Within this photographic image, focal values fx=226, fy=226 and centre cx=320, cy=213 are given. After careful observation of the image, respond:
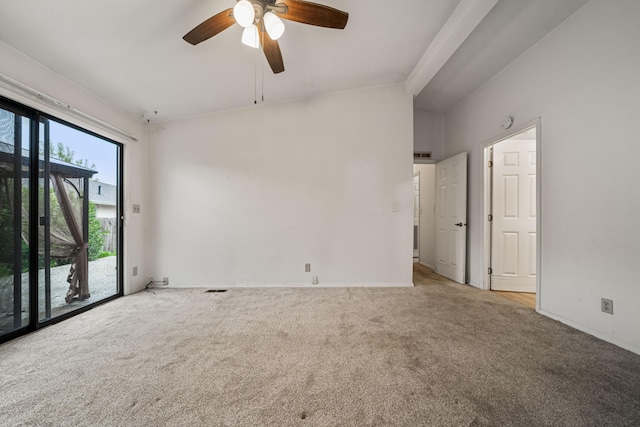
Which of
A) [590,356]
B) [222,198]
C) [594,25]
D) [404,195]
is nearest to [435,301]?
[590,356]

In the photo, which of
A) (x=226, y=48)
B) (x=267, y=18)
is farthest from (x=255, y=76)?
(x=267, y=18)

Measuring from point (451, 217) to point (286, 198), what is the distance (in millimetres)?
2594

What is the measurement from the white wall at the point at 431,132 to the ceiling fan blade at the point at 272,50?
2833 mm

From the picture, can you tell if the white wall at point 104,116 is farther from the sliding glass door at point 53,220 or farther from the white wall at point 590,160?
the white wall at point 590,160

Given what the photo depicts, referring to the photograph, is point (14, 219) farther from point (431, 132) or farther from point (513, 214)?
point (513, 214)

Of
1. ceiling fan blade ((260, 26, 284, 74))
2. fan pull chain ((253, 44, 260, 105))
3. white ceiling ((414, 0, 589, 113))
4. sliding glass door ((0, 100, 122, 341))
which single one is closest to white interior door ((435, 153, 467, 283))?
white ceiling ((414, 0, 589, 113))

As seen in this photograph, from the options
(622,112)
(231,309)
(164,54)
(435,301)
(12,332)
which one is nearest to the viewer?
(622,112)

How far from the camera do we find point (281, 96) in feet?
10.2

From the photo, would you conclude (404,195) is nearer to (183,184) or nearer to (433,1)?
(433,1)

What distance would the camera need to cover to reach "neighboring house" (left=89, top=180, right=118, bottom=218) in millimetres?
2570

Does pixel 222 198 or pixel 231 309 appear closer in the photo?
pixel 231 309

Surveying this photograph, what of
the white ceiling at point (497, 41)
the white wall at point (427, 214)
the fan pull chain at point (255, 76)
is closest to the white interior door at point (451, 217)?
the white wall at point (427, 214)

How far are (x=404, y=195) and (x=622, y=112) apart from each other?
1.91 m

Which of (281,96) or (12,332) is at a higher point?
(281,96)
